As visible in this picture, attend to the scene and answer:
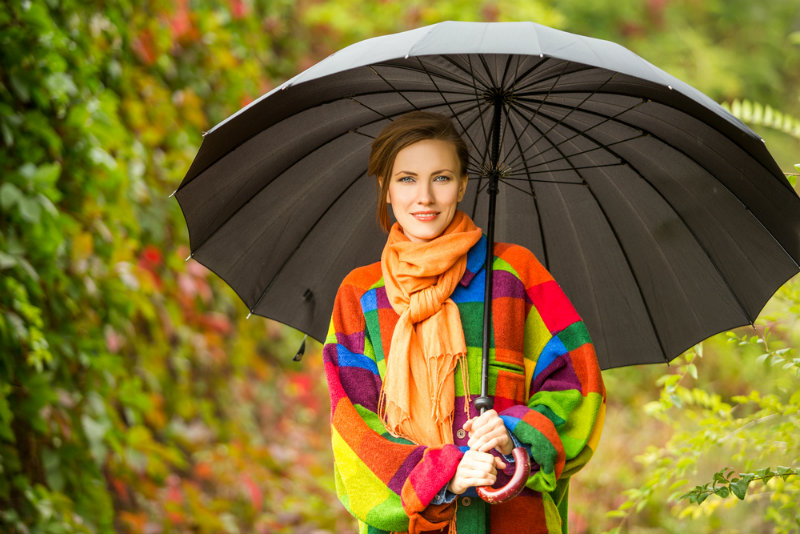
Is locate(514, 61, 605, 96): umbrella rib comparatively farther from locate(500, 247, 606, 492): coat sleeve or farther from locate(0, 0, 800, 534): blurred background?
locate(0, 0, 800, 534): blurred background

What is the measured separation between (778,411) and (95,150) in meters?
2.75

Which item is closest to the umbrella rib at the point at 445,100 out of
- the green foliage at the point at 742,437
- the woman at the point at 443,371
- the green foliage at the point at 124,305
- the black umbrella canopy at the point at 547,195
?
the black umbrella canopy at the point at 547,195

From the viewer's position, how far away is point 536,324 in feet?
7.39

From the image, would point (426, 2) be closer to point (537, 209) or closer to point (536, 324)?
Result: point (537, 209)

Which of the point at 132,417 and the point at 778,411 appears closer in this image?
the point at 778,411

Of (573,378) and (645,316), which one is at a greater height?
(645,316)

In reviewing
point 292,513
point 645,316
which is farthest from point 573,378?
point 292,513

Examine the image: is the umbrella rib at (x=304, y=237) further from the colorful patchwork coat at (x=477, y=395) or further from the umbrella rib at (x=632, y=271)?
the umbrella rib at (x=632, y=271)

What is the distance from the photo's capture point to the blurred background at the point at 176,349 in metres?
3.06

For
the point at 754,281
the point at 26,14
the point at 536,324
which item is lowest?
the point at 536,324

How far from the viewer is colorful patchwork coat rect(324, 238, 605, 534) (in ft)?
6.69

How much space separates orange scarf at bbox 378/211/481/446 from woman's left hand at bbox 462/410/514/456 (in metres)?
0.13

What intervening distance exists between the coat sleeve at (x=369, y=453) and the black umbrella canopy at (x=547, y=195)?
0.48m

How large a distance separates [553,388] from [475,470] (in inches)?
13.7
